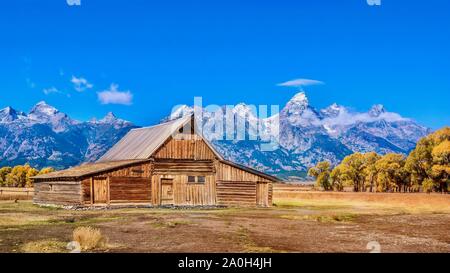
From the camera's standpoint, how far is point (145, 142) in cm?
5072

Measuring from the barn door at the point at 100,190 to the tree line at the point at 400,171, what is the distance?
56.6m

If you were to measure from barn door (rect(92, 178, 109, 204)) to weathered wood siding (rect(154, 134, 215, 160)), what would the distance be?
564 centimetres

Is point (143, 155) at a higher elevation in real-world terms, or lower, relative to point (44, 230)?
higher

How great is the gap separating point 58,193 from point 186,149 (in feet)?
38.9

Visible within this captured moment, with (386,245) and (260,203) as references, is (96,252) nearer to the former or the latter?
(386,245)

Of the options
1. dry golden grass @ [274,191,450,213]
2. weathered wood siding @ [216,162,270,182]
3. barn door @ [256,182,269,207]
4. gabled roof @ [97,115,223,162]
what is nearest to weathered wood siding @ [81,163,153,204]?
gabled roof @ [97,115,223,162]

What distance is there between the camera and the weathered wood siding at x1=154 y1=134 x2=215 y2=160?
1845 inches

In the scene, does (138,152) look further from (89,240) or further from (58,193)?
(89,240)

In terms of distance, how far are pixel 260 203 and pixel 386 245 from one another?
96.1ft

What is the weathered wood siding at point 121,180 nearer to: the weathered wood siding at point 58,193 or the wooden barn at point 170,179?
the wooden barn at point 170,179

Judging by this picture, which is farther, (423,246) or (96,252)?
(423,246)
